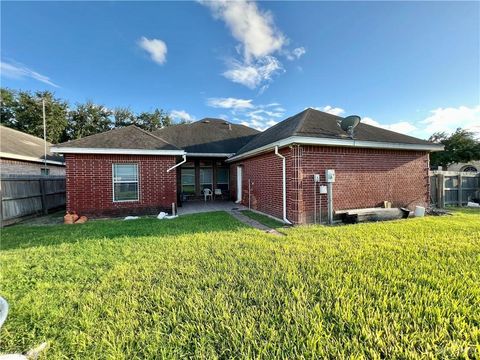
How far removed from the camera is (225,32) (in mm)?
11078

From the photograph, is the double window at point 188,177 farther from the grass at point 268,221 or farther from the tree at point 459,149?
the tree at point 459,149

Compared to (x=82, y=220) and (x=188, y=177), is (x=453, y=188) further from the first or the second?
(x=82, y=220)

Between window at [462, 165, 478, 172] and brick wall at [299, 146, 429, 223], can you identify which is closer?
brick wall at [299, 146, 429, 223]

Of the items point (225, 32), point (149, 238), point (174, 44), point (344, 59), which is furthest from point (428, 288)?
point (174, 44)

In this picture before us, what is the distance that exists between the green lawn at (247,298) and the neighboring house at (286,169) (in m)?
3.02

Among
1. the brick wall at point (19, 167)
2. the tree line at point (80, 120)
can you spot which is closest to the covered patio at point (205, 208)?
the brick wall at point (19, 167)

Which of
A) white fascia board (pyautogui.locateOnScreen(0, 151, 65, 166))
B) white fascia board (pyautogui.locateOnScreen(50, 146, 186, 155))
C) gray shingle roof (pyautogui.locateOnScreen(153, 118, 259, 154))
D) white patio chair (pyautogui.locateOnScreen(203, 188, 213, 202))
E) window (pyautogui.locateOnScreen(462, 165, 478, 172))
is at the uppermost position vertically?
gray shingle roof (pyautogui.locateOnScreen(153, 118, 259, 154))

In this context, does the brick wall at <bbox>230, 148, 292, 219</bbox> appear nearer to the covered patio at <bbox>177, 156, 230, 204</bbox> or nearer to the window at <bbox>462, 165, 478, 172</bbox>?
the covered patio at <bbox>177, 156, 230, 204</bbox>

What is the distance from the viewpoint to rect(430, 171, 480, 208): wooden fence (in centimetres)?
1095

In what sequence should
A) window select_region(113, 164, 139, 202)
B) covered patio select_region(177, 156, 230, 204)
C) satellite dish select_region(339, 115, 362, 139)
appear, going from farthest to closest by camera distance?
covered patio select_region(177, 156, 230, 204) → window select_region(113, 164, 139, 202) → satellite dish select_region(339, 115, 362, 139)

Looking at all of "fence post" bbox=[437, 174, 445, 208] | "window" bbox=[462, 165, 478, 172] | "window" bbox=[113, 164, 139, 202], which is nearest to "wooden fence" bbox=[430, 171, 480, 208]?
"fence post" bbox=[437, 174, 445, 208]

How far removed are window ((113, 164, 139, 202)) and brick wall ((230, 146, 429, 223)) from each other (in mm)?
5751

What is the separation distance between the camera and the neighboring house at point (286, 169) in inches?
299

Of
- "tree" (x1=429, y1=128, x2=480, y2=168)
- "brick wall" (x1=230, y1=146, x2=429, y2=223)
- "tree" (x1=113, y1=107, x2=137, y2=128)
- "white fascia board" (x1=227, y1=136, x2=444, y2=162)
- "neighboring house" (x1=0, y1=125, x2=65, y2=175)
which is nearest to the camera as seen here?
"white fascia board" (x1=227, y1=136, x2=444, y2=162)
